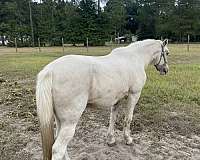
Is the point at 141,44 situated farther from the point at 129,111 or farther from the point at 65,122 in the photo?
the point at 65,122

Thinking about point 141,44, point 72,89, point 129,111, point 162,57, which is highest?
point 141,44

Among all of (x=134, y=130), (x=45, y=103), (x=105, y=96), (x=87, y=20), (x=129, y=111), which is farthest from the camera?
(x=87, y=20)

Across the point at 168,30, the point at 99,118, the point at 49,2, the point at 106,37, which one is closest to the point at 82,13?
the point at 106,37

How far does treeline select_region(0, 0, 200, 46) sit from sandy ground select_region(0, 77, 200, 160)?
32.2m

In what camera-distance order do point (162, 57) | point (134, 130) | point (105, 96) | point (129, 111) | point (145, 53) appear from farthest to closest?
1. point (134, 130)
2. point (162, 57)
3. point (145, 53)
4. point (129, 111)
5. point (105, 96)

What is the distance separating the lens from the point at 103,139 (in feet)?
13.5

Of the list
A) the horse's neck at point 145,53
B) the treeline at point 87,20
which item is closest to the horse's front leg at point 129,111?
the horse's neck at point 145,53

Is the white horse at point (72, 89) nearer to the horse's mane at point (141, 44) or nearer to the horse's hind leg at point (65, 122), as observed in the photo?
the horse's hind leg at point (65, 122)

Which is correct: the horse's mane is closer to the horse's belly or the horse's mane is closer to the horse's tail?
the horse's belly

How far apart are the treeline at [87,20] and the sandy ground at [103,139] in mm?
32250

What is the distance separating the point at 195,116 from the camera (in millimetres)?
5113

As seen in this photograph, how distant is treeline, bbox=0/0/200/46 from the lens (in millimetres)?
38062

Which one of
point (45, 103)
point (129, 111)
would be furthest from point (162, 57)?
point (45, 103)

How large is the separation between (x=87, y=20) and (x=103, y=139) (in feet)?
115
